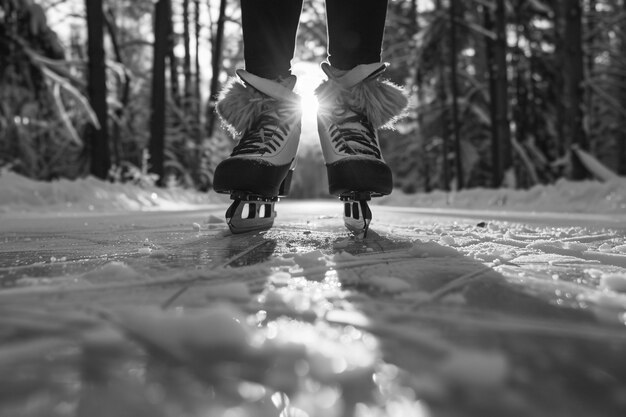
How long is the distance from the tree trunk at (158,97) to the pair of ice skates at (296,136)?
6340mm

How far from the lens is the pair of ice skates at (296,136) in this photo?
1.34 metres

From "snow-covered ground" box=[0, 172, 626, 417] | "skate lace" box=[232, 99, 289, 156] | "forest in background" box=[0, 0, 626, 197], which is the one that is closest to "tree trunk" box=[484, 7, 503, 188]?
"forest in background" box=[0, 0, 626, 197]

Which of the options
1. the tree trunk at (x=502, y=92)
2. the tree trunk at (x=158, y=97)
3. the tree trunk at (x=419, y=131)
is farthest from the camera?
the tree trunk at (x=419, y=131)

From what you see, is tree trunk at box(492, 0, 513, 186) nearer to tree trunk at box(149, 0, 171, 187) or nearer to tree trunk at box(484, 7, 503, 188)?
tree trunk at box(484, 7, 503, 188)

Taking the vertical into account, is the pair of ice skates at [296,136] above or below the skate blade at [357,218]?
above

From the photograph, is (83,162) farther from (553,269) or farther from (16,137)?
(553,269)

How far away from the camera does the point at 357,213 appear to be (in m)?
1.53

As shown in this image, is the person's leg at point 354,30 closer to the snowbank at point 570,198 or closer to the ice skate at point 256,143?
the ice skate at point 256,143

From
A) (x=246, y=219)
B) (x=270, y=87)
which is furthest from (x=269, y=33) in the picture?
(x=246, y=219)

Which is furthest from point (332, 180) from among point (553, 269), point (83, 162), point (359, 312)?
→ point (83, 162)

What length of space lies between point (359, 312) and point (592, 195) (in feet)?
14.0

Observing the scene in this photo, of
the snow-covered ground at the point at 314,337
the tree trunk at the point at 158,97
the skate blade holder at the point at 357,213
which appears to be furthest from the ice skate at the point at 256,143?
the tree trunk at the point at 158,97

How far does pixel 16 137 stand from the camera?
6.21 m

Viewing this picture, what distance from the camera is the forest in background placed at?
546cm
